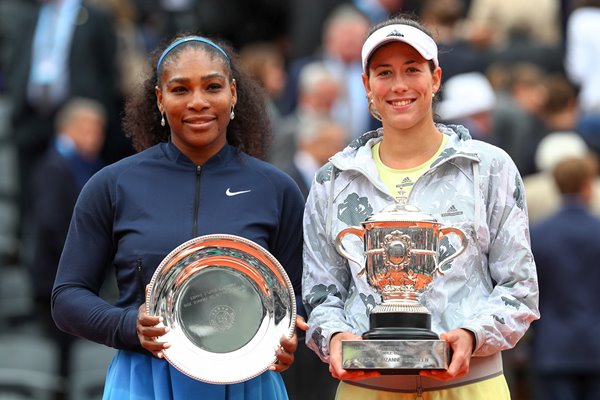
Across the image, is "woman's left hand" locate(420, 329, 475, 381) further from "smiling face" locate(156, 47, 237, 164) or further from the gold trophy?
"smiling face" locate(156, 47, 237, 164)

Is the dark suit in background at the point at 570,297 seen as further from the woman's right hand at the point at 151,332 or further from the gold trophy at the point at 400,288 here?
the woman's right hand at the point at 151,332

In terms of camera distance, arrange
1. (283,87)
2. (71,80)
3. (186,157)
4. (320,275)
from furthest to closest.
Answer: (283,87), (71,80), (186,157), (320,275)

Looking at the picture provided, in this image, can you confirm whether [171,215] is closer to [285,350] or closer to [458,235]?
[285,350]

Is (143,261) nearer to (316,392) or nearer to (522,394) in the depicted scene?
(316,392)

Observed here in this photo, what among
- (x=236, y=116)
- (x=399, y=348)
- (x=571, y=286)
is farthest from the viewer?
(x=571, y=286)

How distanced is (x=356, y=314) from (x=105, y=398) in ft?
2.99

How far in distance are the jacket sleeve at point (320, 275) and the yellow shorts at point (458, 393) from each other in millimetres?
177

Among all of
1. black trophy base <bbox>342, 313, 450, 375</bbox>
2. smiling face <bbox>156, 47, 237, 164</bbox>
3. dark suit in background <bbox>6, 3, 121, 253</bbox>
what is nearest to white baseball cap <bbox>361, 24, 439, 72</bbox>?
smiling face <bbox>156, 47, 237, 164</bbox>

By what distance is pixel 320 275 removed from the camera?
5.20 m

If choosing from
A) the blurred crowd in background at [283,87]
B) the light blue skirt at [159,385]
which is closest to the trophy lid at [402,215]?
the light blue skirt at [159,385]

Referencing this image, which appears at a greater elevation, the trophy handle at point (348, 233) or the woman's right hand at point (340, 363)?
the trophy handle at point (348, 233)

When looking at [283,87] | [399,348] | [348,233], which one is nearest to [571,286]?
[283,87]

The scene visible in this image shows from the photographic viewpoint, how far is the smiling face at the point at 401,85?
5.09 meters

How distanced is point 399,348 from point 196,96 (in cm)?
115
